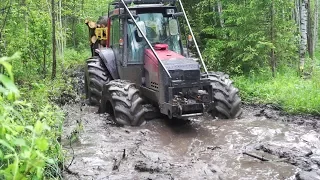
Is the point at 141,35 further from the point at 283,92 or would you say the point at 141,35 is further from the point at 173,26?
the point at 283,92

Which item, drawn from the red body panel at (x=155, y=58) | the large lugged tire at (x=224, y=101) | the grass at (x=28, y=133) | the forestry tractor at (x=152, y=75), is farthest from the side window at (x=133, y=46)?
the grass at (x=28, y=133)

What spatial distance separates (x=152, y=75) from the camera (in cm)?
763

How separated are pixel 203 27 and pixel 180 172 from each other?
1043cm

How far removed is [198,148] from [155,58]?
2.08m

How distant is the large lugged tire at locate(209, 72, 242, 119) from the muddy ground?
187mm

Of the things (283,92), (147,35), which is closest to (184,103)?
(147,35)

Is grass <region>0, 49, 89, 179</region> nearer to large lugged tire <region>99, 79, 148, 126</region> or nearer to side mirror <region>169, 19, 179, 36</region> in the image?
large lugged tire <region>99, 79, 148, 126</region>

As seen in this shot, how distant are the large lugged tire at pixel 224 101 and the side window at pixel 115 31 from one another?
2.35 m

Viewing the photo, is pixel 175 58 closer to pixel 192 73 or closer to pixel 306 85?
pixel 192 73

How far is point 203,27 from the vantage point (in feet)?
48.8

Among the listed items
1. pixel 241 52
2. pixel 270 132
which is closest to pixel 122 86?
pixel 270 132

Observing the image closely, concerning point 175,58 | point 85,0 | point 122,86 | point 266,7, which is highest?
point 85,0

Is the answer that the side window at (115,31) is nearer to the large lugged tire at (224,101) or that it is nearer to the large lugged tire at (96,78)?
the large lugged tire at (96,78)

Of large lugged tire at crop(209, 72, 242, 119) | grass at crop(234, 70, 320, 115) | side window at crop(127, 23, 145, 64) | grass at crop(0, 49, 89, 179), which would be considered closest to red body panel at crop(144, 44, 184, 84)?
side window at crop(127, 23, 145, 64)
